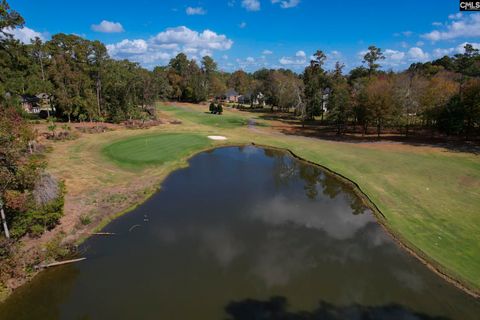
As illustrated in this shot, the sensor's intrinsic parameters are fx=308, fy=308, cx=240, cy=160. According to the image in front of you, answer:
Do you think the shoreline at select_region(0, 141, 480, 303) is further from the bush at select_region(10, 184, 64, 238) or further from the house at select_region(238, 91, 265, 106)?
the house at select_region(238, 91, 265, 106)

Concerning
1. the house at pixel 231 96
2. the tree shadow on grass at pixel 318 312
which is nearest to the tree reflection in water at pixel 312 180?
the tree shadow on grass at pixel 318 312

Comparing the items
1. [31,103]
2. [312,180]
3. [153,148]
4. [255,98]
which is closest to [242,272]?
[312,180]

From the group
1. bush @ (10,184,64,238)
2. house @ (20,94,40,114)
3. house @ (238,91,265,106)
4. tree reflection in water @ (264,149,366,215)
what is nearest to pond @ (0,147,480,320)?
tree reflection in water @ (264,149,366,215)

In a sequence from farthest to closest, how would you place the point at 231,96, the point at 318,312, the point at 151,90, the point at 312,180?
the point at 231,96, the point at 151,90, the point at 312,180, the point at 318,312

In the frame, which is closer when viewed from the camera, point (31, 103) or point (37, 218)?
point (37, 218)

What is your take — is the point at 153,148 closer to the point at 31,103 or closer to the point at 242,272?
the point at 242,272

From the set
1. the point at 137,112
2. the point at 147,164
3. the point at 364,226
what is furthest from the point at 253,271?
the point at 137,112

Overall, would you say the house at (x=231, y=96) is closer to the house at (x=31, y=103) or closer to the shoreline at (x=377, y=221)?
the house at (x=31, y=103)

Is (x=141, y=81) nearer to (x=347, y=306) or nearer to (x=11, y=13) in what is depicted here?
(x=11, y=13)
